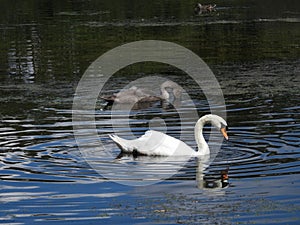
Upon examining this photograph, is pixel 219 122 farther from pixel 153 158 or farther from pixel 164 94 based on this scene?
pixel 164 94

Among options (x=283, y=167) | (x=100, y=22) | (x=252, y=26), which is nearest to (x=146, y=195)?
(x=283, y=167)

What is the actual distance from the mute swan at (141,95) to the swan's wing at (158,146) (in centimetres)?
630

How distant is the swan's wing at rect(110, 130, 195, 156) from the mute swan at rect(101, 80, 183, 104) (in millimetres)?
6299

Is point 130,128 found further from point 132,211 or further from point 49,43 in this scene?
point 49,43

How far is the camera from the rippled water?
10844 millimetres

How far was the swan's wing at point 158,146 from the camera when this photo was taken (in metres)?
13.9

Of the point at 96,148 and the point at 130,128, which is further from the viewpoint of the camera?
the point at 130,128

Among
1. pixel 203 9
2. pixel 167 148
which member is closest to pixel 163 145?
pixel 167 148

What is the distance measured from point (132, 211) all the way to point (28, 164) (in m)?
3.39

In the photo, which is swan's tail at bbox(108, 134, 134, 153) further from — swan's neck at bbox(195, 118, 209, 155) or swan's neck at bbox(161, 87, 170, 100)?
swan's neck at bbox(161, 87, 170, 100)

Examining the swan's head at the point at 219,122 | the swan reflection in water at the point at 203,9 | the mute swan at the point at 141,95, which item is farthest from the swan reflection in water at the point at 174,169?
the swan reflection in water at the point at 203,9

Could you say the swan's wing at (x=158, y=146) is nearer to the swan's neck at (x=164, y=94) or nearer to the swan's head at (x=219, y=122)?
the swan's head at (x=219, y=122)

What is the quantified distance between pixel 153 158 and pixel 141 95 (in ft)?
23.3

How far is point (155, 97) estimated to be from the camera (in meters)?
21.4
